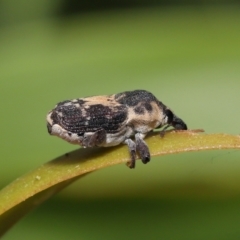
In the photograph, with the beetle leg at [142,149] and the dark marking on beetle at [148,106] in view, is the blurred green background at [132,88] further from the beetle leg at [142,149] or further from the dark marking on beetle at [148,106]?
the beetle leg at [142,149]

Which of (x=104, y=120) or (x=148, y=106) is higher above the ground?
(x=148, y=106)

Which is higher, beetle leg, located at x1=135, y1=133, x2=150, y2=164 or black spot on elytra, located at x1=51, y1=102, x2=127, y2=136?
black spot on elytra, located at x1=51, y1=102, x2=127, y2=136

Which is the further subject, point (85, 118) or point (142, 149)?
point (85, 118)

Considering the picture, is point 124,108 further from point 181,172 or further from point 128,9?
point 128,9

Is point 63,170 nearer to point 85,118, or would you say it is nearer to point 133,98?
point 85,118

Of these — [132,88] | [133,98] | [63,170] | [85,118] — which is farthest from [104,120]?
[132,88]

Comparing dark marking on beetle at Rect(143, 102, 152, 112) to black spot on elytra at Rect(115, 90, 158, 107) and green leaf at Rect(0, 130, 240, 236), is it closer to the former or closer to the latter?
black spot on elytra at Rect(115, 90, 158, 107)

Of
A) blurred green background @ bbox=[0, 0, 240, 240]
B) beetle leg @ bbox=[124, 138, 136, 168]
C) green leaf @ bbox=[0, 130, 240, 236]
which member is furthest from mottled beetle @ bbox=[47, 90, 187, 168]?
blurred green background @ bbox=[0, 0, 240, 240]
